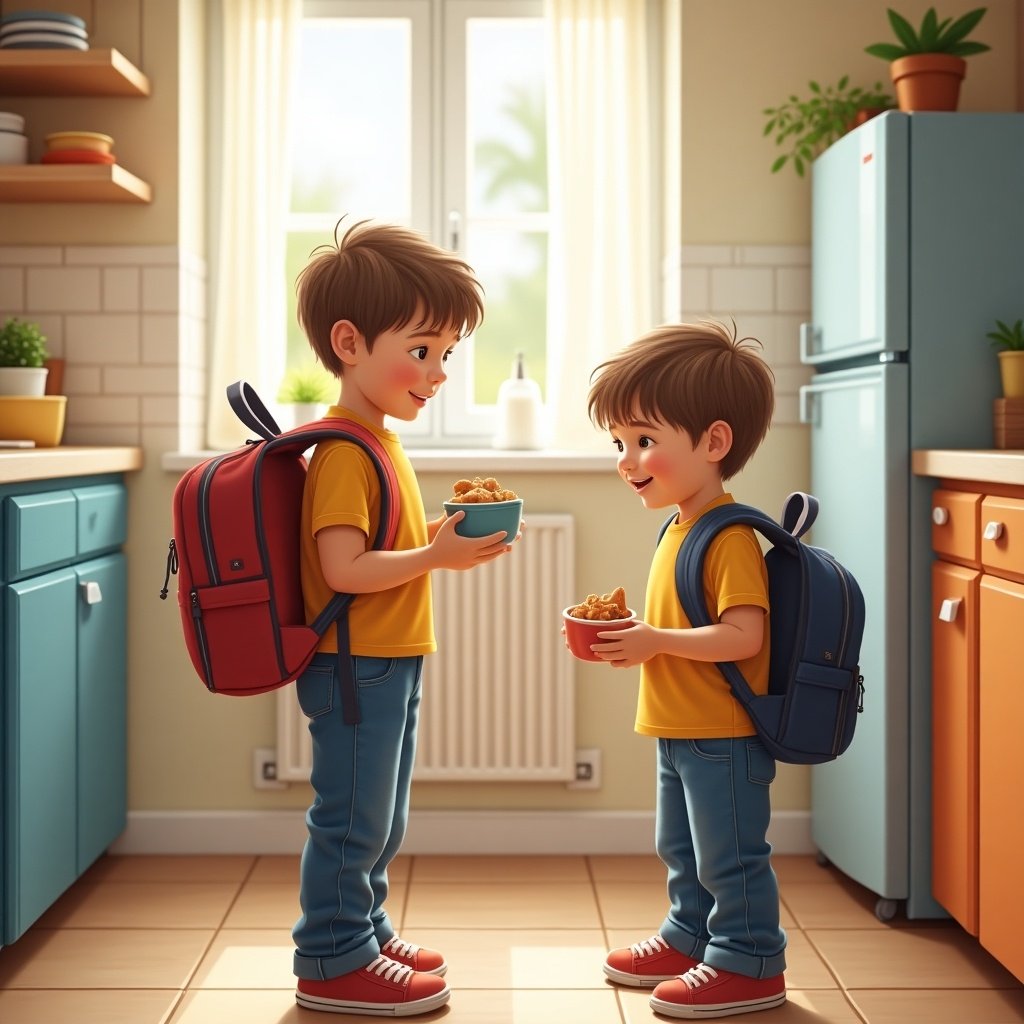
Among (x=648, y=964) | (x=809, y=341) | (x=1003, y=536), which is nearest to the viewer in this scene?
(x=1003, y=536)

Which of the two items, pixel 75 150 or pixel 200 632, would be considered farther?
pixel 75 150

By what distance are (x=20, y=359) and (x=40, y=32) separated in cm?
73

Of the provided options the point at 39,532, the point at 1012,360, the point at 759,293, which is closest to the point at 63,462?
the point at 39,532

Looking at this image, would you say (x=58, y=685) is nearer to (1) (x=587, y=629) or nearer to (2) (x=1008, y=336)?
(1) (x=587, y=629)

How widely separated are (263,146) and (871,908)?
2356 millimetres

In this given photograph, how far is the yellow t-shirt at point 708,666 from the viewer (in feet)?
6.32

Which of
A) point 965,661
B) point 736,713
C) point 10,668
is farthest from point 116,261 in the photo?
point 965,661

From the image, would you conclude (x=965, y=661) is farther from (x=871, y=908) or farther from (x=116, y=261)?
(x=116, y=261)

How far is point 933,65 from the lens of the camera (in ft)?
8.38

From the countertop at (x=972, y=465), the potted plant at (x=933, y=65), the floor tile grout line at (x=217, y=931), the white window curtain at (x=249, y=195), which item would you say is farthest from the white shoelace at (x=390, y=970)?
the potted plant at (x=933, y=65)

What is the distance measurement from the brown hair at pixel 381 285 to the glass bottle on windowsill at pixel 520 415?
107 centimetres

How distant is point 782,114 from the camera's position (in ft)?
9.50

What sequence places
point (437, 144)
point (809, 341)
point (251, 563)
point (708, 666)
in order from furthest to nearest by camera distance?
point (437, 144)
point (809, 341)
point (708, 666)
point (251, 563)

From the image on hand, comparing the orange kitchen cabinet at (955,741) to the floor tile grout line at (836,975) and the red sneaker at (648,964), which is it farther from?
the red sneaker at (648,964)
